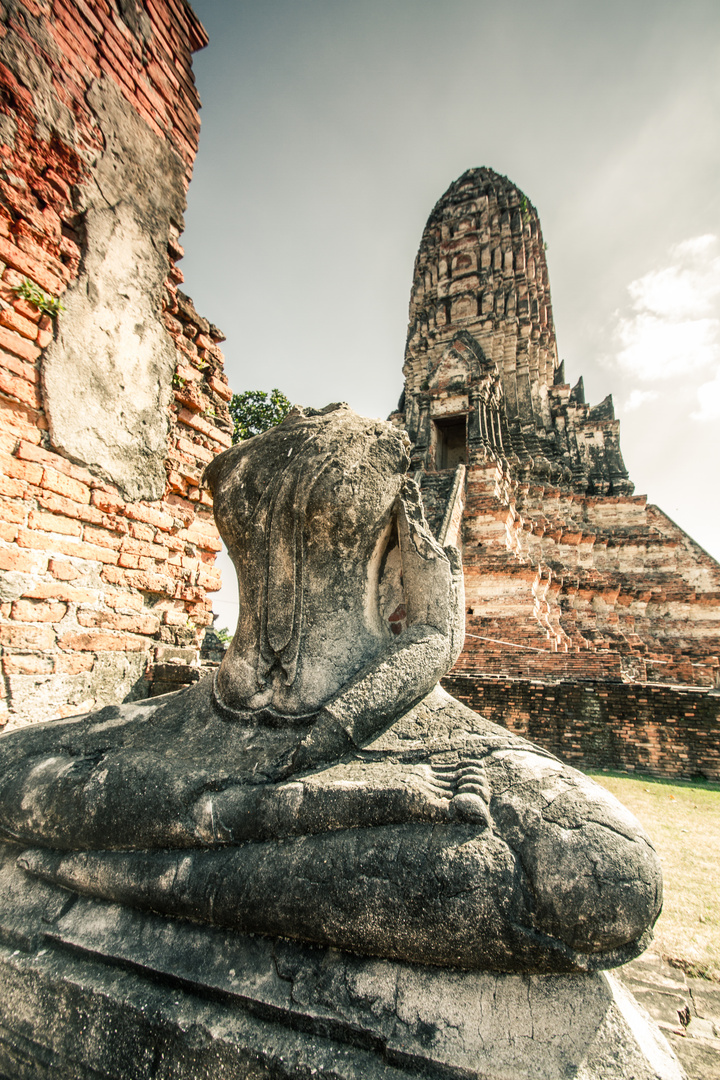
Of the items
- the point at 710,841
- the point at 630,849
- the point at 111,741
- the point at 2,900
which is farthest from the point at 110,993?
the point at 710,841

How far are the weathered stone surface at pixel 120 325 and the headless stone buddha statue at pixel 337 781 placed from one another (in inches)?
64.8

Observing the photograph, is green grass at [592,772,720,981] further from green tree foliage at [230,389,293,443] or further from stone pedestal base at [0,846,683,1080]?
green tree foliage at [230,389,293,443]

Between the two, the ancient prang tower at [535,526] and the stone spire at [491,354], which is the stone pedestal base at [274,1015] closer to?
the ancient prang tower at [535,526]

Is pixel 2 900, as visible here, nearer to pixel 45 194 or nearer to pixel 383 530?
pixel 383 530

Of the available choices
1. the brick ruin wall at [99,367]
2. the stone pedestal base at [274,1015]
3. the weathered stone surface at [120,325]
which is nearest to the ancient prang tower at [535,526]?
the brick ruin wall at [99,367]

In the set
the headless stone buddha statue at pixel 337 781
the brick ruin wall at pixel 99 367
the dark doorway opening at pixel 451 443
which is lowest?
the headless stone buddha statue at pixel 337 781

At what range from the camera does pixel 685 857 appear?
345 cm

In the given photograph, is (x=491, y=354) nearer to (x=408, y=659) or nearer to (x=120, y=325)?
(x=120, y=325)

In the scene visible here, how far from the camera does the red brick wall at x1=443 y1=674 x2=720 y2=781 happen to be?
6.17 meters

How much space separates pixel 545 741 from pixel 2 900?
239 inches

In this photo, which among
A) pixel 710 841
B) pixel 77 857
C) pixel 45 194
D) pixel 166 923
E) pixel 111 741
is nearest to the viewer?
pixel 166 923

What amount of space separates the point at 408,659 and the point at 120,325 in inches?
129

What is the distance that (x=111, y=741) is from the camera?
2000 millimetres

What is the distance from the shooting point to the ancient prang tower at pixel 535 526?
266 inches
